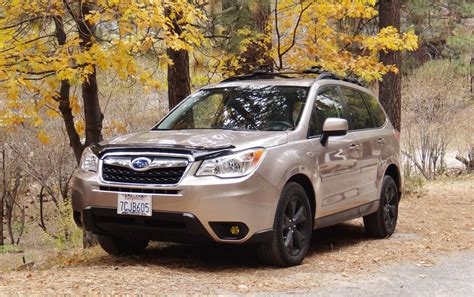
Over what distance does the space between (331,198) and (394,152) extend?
2.05m

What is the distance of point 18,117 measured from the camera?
1114cm

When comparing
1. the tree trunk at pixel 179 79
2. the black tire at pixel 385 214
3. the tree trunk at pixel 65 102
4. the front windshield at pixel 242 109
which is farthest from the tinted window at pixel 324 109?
the tree trunk at pixel 65 102

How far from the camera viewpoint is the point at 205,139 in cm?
621

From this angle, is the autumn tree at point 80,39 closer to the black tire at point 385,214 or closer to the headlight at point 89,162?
the headlight at point 89,162

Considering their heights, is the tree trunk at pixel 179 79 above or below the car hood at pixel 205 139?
above

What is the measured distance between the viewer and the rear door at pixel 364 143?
7.83 metres

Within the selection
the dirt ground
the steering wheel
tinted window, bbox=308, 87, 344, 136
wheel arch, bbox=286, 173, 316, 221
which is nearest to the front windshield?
the steering wheel

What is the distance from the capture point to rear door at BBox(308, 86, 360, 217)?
695 centimetres

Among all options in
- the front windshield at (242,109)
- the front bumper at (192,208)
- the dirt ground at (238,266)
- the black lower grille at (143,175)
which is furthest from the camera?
the front windshield at (242,109)

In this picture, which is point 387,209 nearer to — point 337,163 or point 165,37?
point 337,163

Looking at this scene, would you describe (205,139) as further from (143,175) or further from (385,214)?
(385,214)

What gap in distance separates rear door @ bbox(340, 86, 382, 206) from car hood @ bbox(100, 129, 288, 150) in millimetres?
1711

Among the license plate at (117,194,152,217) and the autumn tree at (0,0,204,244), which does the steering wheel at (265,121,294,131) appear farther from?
the autumn tree at (0,0,204,244)

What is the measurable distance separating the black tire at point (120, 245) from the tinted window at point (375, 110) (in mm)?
3383
